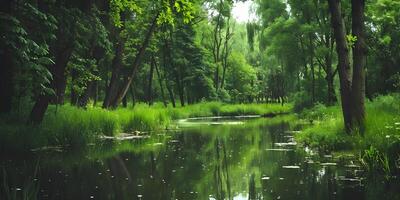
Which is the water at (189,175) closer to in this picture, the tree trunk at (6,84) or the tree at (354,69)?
the tree at (354,69)

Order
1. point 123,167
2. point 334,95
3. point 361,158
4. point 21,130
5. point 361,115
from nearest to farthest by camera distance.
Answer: point 361,158
point 123,167
point 361,115
point 21,130
point 334,95

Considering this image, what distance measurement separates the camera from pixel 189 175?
413 inches

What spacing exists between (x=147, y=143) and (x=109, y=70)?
20.3 meters

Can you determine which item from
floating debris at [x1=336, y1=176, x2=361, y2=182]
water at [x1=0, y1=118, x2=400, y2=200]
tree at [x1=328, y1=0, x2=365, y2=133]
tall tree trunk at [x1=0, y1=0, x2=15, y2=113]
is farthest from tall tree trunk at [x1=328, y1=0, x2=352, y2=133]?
tall tree trunk at [x1=0, y1=0, x2=15, y2=113]

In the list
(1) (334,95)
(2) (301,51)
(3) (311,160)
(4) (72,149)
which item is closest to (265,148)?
(3) (311,160)

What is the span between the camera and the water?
8281mm

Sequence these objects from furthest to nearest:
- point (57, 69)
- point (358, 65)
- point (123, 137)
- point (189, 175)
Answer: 1. point (123, 137)
2. point (57, 69)
3. point (358, 65)
4. point (189, 175)

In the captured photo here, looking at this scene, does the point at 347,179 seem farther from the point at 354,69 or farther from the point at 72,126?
the point at 72,126

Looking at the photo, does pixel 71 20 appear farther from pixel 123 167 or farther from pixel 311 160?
pixel 311 160

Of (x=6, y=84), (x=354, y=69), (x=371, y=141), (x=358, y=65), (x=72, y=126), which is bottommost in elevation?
(x=371, y=141)

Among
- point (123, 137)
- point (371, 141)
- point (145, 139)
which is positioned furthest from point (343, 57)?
point (123, 137)

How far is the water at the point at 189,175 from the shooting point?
828 centimetres

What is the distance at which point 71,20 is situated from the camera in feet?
47.2

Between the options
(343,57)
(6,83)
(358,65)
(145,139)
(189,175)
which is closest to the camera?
(189,175)
